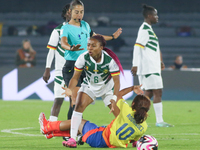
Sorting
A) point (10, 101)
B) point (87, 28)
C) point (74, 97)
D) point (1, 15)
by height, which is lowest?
point (10, 101)

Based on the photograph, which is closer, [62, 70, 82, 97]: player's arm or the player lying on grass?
the player lying on grass

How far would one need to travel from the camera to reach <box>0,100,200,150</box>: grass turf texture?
524 cm

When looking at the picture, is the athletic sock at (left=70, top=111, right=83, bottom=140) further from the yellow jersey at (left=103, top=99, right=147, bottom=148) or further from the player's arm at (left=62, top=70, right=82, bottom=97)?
the yellow jersey at (left=103, top=99, right=147, bottom=148)

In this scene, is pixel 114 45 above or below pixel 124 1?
below

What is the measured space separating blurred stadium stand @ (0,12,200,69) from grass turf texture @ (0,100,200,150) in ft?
22.0

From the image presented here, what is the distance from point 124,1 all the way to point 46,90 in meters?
11.0

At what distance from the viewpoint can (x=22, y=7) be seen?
2173 centimetres

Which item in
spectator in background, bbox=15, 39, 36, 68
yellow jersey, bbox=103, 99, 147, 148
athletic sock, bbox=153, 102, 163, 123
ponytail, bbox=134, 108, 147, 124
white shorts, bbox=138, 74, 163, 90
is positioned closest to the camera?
ponytail, bbox=134, 108, 147, 124

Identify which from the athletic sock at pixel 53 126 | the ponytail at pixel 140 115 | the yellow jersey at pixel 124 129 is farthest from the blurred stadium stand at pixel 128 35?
the ponytail at pixel 140 115

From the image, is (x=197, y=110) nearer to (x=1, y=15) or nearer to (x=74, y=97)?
(x=74, y=97)

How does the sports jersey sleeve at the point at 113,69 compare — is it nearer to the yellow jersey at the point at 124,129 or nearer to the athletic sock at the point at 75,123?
the yellow jersey at the point at 124,129

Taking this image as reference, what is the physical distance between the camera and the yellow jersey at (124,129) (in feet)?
15.9

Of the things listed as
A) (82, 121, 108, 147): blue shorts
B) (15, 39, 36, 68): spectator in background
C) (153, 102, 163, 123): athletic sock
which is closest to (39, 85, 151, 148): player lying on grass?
(82, 121, 108, 147): blue shorts

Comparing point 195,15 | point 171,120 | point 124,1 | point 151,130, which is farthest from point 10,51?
point 151,130
